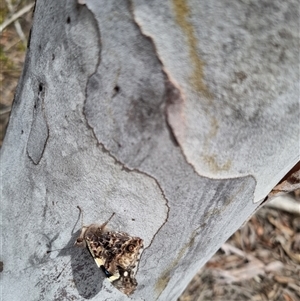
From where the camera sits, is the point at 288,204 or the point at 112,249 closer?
the point at 112,249

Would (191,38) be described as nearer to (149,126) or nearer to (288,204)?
(149,126)

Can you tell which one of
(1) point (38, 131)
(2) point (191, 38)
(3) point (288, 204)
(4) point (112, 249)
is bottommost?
(3) point (288, 204)

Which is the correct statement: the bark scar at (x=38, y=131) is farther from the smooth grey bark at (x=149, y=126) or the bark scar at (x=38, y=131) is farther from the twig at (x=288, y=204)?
the twig at (x=288, y=204)

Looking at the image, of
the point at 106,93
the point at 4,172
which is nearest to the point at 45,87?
the point at 106,93

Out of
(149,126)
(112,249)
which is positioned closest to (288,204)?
(112,249)

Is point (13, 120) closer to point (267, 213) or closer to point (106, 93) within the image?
point (106, 93)

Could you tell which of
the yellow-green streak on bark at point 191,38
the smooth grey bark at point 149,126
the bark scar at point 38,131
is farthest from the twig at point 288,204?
the yellow-green streak on bark at point 191,38

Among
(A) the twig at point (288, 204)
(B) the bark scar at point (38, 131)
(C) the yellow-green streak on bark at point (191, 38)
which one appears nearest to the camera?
(C) the yellow-green streak on bark at point (191, 38)
